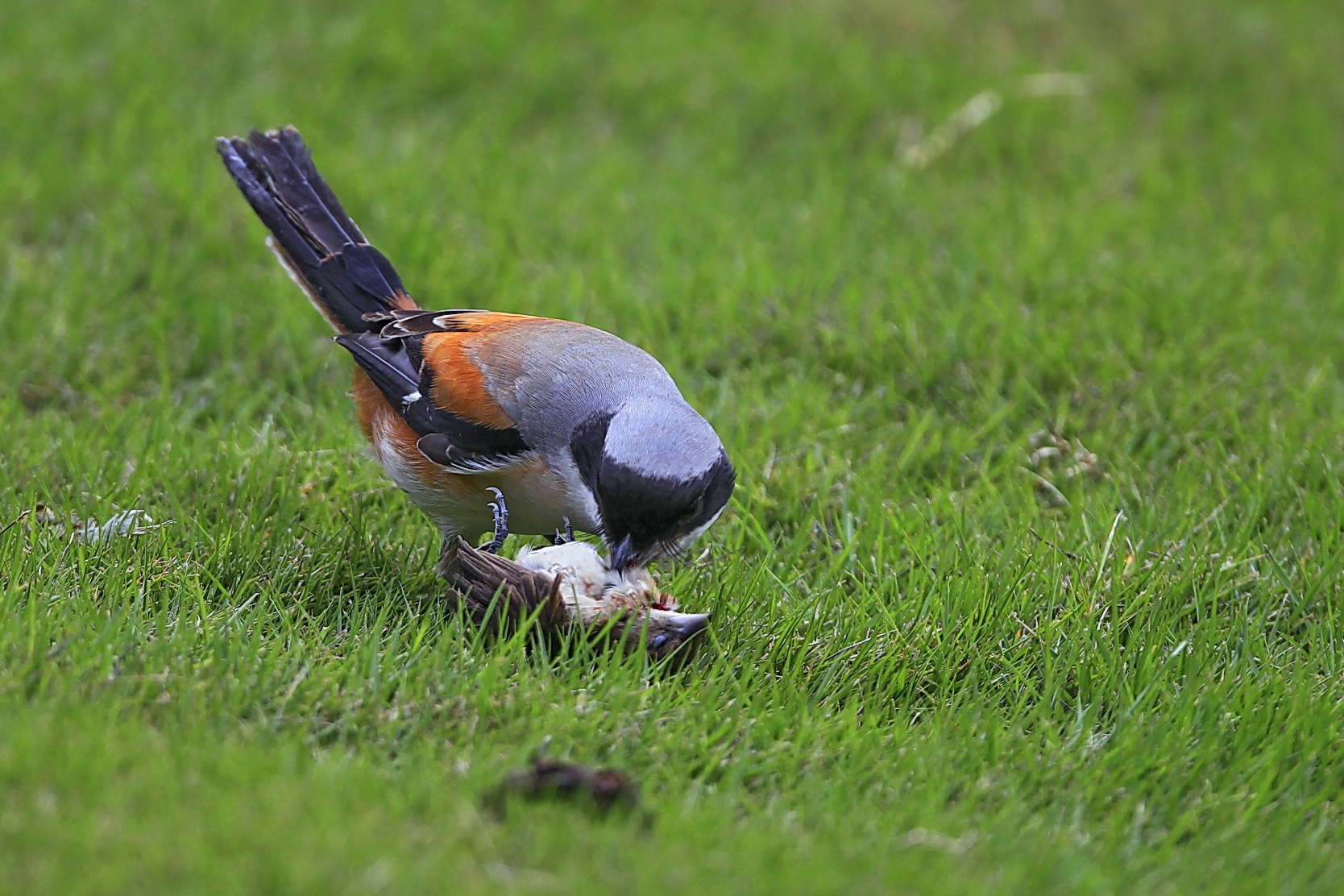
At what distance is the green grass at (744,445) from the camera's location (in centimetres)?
312

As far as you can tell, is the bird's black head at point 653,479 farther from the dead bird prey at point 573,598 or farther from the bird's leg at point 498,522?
the bird's leg at point 498,522

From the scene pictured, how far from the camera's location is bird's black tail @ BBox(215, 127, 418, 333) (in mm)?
5312

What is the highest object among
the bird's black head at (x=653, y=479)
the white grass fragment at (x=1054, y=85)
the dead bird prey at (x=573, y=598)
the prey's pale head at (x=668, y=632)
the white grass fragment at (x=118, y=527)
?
the white grass fragment at (x=1054, y=85)

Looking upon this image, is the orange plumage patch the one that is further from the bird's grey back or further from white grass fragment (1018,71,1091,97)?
white grass fragment (1018,71,1091,97)

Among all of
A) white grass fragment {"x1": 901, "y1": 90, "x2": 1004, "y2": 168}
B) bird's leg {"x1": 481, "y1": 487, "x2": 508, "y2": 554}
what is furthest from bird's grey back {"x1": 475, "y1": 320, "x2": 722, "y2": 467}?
white grass fragment {"x1": 901, "y1": 90, "x2": 1004, "y2": 168}

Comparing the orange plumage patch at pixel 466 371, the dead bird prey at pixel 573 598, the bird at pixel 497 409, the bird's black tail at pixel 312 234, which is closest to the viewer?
the dead bird prey at pixel 573 598

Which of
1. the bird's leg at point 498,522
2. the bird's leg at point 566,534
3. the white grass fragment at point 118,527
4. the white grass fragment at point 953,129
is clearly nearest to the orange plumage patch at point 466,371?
the bird's leg at point 498,522

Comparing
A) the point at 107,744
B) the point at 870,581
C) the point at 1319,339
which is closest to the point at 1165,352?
the point at 1319,339

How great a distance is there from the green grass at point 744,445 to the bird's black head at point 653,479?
1.32 feet

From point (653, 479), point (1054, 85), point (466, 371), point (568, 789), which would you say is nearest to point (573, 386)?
point (466, 371)

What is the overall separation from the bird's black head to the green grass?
402mm

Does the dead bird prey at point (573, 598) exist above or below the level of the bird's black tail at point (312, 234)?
below

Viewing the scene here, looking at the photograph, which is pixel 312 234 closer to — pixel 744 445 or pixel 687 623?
pixel 744 445

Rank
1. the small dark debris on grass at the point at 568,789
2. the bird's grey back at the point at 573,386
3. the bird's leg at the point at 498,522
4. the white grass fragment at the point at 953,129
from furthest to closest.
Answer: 1. the white grass fragment at the point at 953,129
2. the bird's leg at the point at 498,522
3. the bird's grey back at the point at 573,386
4. the small dark debris on grass at the point at 568,789
